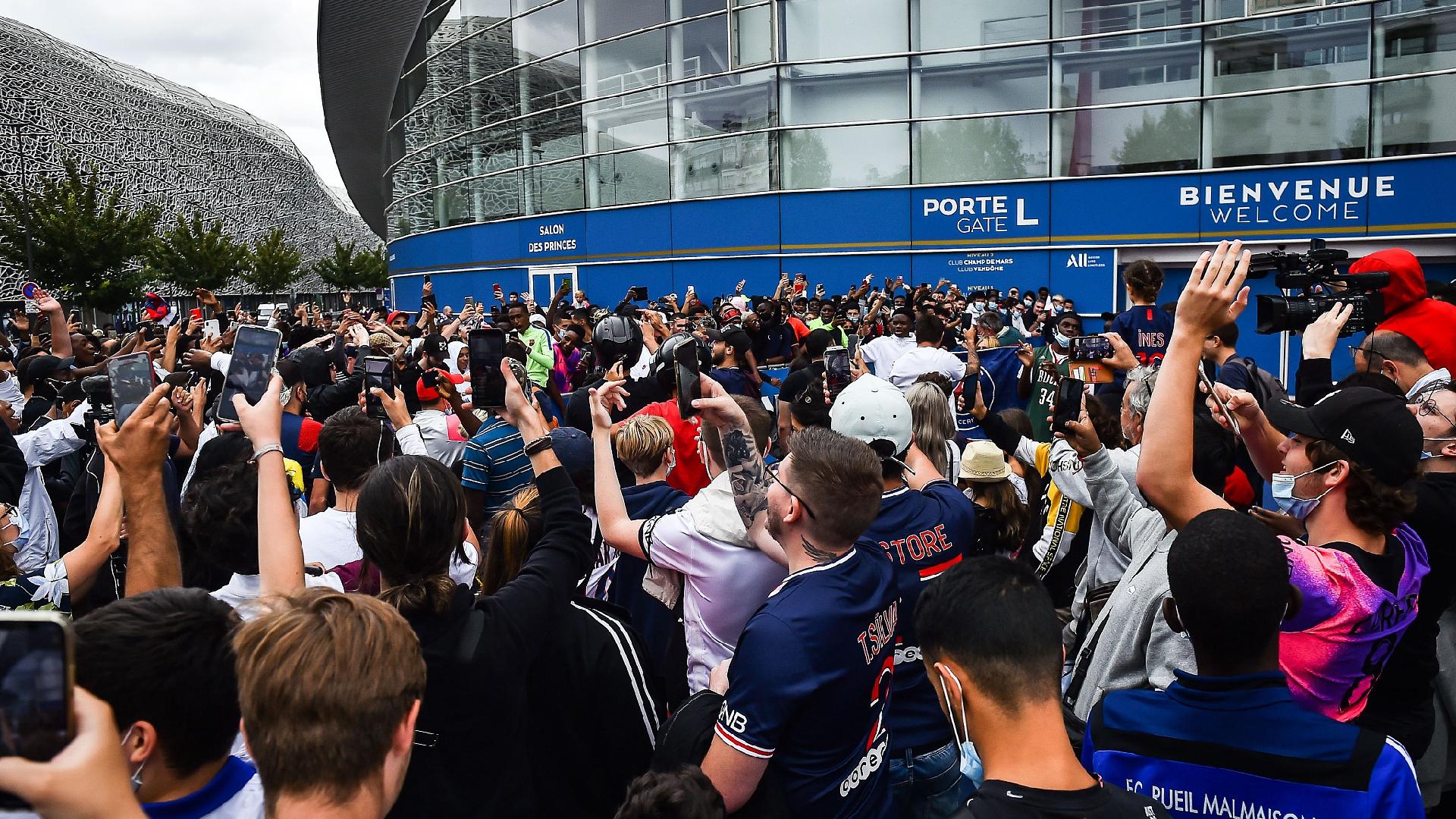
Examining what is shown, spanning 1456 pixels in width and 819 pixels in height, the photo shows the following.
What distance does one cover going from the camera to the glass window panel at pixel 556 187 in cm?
2938

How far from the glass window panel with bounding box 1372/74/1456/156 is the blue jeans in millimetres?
21561

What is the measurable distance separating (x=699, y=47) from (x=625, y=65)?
106 inches

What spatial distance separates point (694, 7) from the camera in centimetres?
2616

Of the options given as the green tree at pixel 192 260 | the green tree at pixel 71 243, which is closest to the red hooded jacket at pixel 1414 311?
the green tree at pixel 71 243

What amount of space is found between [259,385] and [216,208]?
94.9 metres

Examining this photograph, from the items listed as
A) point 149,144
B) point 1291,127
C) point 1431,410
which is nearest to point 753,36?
point 1291,127

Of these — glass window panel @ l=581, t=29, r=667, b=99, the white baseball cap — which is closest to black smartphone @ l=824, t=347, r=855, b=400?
the white baseball cap

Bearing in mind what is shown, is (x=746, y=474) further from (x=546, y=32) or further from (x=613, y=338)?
(x=546, y=32)

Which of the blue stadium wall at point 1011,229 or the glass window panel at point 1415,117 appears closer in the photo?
the glass window panel at point 1415,117

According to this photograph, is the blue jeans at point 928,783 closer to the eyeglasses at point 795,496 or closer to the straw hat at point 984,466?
the eyeglasses at point 795,496

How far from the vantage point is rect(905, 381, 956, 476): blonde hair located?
4.46 metres

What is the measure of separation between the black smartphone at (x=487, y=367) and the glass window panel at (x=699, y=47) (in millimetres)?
23197

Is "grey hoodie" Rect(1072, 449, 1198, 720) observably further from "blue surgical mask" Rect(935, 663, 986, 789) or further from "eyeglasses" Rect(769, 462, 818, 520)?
"eyeglasses" Rect(769, 462, 818, 520)

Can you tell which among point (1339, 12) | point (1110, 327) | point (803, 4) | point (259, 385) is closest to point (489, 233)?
point (803, 4)
